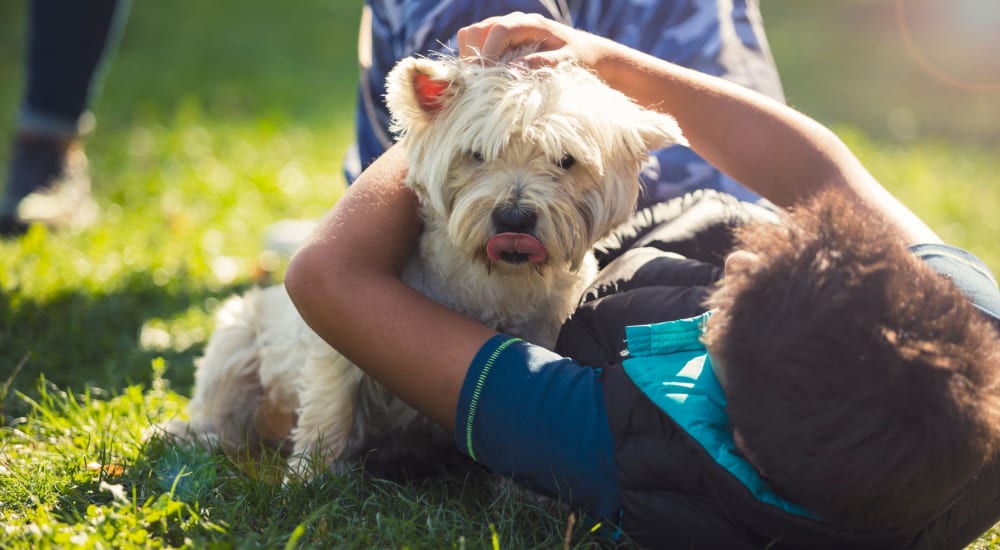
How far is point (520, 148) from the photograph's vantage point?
7.36ft

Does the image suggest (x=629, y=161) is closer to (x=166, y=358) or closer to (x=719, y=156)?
(x=719, y=156)

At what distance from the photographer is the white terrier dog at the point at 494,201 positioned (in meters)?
2.22

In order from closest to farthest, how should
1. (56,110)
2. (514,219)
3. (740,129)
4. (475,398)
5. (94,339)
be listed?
(475,398)
(514,219)
(740,129)
(94,339)
(56,110)

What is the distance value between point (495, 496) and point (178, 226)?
3.11m

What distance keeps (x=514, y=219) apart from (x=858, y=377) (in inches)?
34.0

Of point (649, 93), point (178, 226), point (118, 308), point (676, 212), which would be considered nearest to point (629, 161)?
point (649, 93)

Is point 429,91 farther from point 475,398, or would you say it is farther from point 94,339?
point 94,339

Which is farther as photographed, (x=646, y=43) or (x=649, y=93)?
(x=646, y=43)

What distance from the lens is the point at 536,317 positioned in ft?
8.36

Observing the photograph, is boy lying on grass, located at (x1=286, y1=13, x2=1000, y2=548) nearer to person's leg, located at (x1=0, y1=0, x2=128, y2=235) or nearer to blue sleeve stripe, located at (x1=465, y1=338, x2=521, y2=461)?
blue sleeve stripe, located at (x1=465, y1=338, x2=521, y2=461)

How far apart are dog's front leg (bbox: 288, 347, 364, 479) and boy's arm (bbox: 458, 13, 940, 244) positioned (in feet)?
2.88

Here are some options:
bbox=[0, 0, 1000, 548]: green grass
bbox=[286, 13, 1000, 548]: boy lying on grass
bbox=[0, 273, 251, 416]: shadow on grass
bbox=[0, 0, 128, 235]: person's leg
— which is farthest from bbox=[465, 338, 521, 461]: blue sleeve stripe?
bbox=[0, 0, 128, 235]: person's leg

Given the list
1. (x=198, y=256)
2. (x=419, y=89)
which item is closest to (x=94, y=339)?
(x=198, y=256)

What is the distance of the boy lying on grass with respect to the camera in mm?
1659
